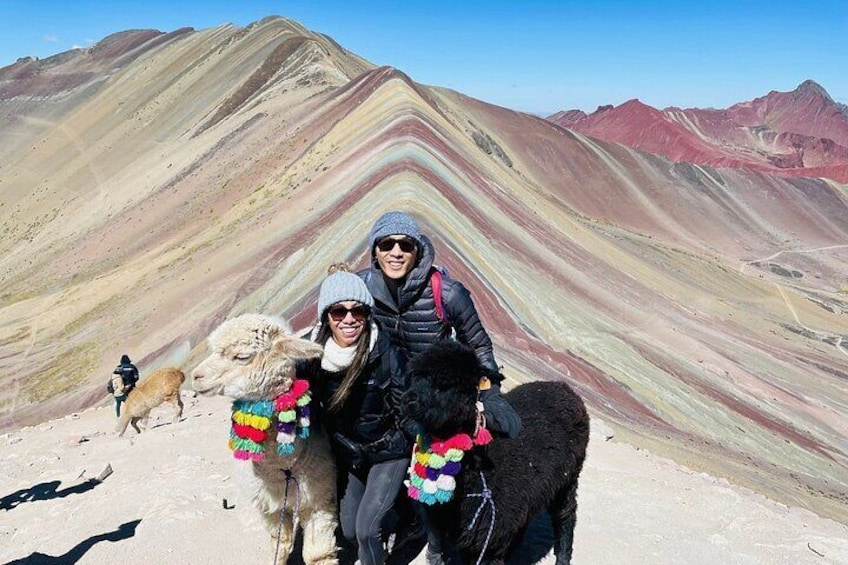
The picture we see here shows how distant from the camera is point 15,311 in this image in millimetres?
20125

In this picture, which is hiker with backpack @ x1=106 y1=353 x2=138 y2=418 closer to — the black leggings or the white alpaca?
the white alpaca

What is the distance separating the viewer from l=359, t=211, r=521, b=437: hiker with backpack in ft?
11.9

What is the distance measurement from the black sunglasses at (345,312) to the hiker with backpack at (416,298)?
28 centimetres

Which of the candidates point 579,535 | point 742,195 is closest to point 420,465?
point 579,535

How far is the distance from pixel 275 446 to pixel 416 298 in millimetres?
1345

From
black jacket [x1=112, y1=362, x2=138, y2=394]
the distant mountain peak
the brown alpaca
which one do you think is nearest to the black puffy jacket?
the brown alpaca

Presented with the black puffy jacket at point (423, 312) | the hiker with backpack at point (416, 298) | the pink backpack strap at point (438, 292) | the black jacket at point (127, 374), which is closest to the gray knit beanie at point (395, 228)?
the hiker with backpack at point (416, 298)

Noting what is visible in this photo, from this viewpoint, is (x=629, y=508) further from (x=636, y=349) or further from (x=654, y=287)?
(x=654, y=287)

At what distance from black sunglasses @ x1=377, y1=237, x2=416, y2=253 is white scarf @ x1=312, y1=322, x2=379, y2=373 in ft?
1.70

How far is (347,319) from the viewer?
3354 mm

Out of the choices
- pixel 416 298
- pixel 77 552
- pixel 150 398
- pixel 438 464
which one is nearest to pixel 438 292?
pixel 416 298

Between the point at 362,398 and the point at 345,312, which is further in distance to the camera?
the point at 362,398

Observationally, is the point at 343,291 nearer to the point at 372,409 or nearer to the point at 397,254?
the point at 397,254

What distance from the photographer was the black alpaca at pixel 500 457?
318 centimetres
